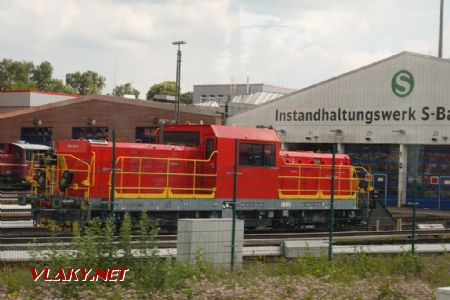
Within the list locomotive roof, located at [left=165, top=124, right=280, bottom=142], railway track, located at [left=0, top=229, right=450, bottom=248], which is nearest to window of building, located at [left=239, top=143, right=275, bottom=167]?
locomotive roof, located at [left=165, top=124, right=280, bottom=142]

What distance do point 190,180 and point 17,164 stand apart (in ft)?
78.3

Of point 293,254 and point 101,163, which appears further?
point 101,163

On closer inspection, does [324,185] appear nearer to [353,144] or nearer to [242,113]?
[353,144]

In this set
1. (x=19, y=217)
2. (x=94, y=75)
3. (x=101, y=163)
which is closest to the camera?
(x=101, y=163)

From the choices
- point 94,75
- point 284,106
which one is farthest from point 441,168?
point 94,75

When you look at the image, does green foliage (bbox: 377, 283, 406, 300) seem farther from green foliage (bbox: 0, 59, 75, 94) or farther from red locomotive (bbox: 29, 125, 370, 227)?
green foliage (bbox: 0, 59, 75, 94)

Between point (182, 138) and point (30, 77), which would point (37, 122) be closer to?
point (182, 138)

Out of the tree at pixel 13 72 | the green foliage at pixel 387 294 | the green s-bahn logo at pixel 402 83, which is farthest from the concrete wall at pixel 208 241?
the tree at pixel 13 72

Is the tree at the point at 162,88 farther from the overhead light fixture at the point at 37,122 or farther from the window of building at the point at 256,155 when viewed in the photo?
the window of building at the point at 256,155

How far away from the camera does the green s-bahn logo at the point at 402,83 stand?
132 feet

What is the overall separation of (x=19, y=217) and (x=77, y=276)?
42.1 feet

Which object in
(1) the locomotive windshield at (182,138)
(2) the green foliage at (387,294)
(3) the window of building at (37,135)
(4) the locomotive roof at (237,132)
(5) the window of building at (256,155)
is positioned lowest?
(2) the green foliage at (387,294)

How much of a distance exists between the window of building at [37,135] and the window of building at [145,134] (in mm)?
9189

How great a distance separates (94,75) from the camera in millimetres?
144875
